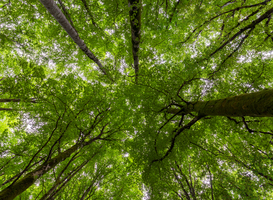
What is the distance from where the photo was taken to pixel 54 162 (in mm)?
4109

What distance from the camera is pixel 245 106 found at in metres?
2.35

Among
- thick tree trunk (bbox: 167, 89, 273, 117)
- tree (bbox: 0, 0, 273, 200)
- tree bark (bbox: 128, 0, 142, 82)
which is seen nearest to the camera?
thick tree trunk (bbox: 167, 89, 273, 117)

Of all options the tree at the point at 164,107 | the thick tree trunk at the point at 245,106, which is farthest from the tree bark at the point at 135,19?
the thick tree trunk at the point at 245,106

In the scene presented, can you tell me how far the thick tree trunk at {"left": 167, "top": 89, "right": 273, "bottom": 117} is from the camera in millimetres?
2006

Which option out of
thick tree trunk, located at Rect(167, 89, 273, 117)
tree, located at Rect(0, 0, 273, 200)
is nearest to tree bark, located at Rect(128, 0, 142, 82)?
tree, located at Rect(0, 0, 273, 200)

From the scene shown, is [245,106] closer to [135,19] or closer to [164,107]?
[164,107]

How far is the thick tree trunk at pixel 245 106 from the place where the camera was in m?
2.01

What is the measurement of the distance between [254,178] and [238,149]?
2.41 meters

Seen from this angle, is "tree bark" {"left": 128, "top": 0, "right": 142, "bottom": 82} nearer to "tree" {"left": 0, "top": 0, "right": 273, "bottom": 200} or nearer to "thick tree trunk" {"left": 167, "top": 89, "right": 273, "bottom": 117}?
"tree" {"left": 0, "top": 0, "right": 273, "bottom": 200}

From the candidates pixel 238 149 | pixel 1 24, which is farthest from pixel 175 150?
pixel 1 24

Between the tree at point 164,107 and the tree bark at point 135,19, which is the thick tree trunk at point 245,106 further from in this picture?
the tree bark at point 135,19

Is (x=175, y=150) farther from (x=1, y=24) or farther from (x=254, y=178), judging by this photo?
(x=1, y=24)

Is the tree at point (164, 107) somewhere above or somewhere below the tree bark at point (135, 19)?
below

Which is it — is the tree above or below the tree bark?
below
